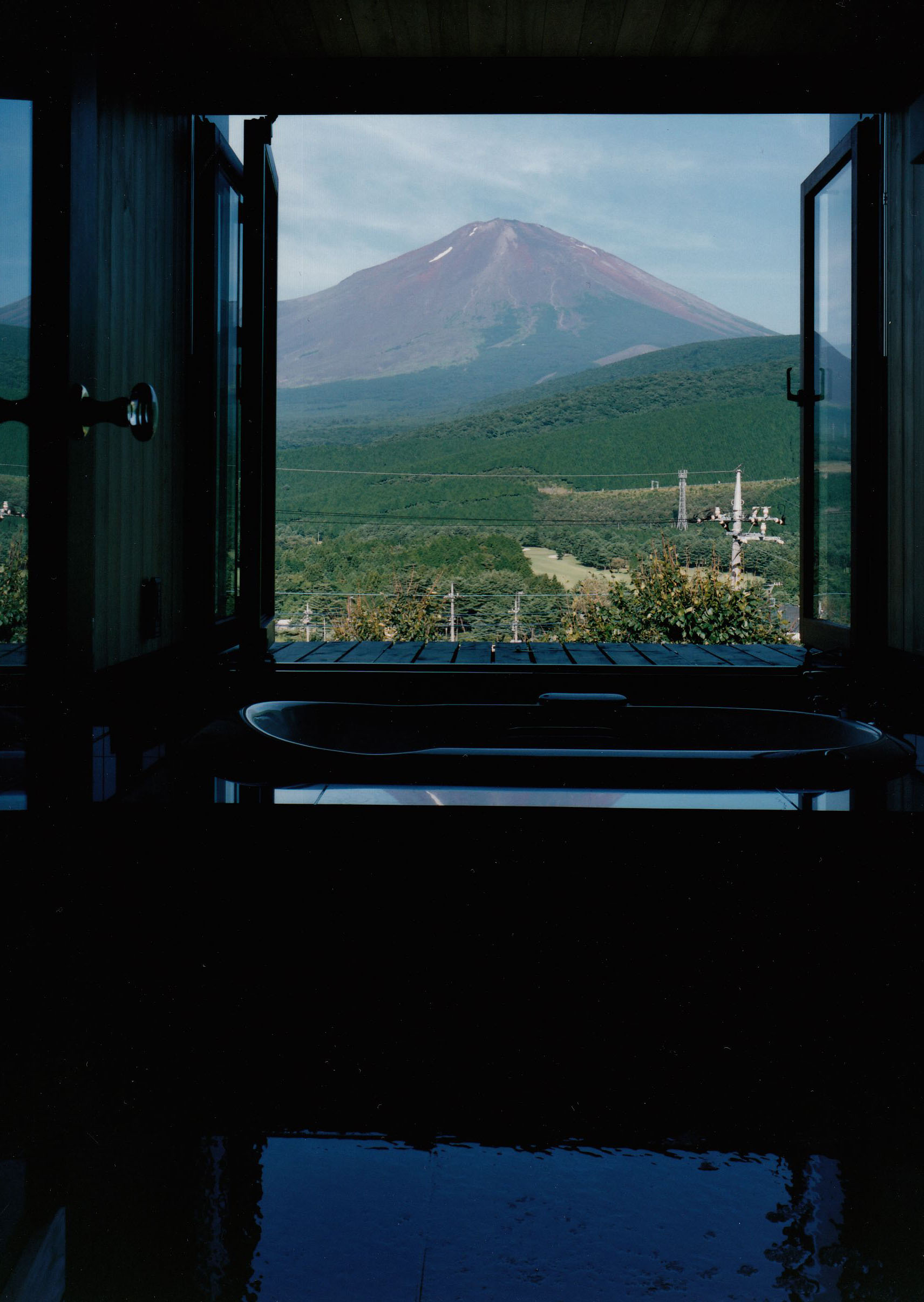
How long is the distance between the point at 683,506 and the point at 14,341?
15.8 m

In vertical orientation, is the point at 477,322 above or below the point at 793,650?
above

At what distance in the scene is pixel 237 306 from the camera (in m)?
2.35

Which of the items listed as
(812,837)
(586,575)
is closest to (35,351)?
(812,837)

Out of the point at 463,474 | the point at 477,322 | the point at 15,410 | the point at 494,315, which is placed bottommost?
the point at 15,410

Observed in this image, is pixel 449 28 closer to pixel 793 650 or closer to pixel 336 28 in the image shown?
pixel 336 28

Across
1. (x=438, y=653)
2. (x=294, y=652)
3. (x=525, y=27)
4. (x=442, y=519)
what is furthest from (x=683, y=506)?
(x=525, y=27)

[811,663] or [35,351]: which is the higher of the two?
[35,351]

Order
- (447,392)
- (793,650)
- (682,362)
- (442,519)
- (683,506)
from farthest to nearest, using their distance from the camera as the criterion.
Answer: (447,392)
(682,362)
(442,519)
(683,506)
(793,650)

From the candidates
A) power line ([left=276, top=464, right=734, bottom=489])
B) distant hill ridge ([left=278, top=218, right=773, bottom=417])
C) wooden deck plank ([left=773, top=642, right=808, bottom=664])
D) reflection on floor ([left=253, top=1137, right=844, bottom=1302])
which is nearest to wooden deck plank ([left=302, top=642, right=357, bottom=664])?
wooden deck plank ([left=773, top=642, right=808, bottom=664])

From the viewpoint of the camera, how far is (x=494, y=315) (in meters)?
21.1

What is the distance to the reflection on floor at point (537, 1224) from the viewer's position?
Answer: 93 centimetres

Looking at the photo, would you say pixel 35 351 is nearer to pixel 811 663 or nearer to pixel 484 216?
pixel 811 663

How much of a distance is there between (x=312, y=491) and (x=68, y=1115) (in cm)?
1695

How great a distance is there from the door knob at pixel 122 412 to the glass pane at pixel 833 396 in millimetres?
1694
